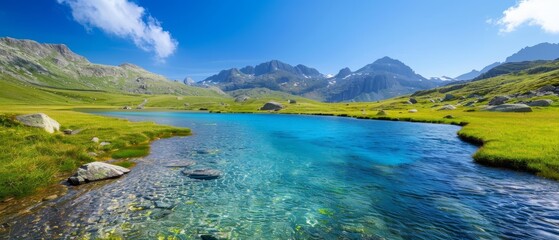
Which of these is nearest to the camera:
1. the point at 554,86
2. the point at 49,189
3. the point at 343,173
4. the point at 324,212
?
the point at 324,212

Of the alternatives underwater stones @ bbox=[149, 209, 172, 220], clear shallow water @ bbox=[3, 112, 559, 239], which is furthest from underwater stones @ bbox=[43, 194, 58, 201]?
underwater stones @ bbox=[149, 209, 172, 220]

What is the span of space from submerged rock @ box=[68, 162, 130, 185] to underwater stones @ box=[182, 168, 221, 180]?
5898 mm

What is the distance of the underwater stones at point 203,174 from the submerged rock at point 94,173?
5.90 metres

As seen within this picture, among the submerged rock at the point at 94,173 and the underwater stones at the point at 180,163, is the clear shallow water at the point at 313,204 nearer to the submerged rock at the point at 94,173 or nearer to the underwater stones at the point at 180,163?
the underwater stones at the point at 180,163

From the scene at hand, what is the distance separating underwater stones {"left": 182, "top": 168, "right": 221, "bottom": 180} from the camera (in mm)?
23913

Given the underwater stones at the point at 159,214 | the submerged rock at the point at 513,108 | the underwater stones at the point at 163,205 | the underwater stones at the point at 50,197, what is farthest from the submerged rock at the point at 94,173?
the submerged rock at the point at 513,108

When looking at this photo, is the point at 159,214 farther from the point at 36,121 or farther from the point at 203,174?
the point at 36,121

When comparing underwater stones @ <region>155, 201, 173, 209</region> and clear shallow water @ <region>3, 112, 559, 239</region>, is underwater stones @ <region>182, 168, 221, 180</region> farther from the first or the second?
underwater stones @ <region>155, 201, 173, 209</region>

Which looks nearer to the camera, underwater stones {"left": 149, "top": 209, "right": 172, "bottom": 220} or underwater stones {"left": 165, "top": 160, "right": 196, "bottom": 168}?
underwater stones {"left": 149, "top": 209, "right": 172, "bottom": 220}

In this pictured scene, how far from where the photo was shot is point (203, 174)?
81.0ft

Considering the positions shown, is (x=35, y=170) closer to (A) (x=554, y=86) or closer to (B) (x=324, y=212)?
(B) (x=324, y=212)

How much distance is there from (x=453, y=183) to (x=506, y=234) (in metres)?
9.53

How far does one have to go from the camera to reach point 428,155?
3562cm

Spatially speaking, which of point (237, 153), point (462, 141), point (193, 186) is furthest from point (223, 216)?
point (462, 141)
